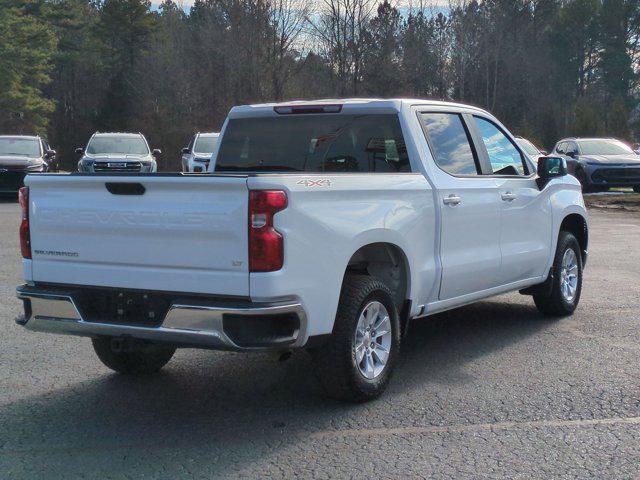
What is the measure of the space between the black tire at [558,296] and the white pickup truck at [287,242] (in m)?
1.14

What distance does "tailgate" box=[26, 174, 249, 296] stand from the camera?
5.02 meters

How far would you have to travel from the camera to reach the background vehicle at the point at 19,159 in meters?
23.6

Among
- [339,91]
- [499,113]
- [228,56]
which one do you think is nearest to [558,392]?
[339,91]

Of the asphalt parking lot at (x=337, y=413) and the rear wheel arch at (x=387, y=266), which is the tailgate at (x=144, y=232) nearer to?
the asphalt parking lot at (x=337, y=413)

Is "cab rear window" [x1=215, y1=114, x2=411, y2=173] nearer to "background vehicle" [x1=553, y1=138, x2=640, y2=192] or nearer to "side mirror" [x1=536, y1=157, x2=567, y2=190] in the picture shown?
"side mirror" [x1=536, y1=157, x2=567, y2=190]

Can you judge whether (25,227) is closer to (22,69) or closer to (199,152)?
(199,152)

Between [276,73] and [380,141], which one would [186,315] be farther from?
[276,73]

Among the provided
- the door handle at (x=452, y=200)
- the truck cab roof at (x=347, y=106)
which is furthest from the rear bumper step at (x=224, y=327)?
the truck cab roof at (x=347, y=106)

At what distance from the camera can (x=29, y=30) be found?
60.0 metres

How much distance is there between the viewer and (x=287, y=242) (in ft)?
16.5

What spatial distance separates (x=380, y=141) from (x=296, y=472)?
2975 mm

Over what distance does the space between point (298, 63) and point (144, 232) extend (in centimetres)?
5506

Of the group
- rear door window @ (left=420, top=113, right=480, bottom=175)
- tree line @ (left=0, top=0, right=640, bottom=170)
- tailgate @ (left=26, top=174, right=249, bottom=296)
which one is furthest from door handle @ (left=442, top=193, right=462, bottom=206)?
tree line @ (left=0, top=0, right=640, bottom=170)

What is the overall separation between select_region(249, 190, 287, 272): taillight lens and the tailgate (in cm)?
4
